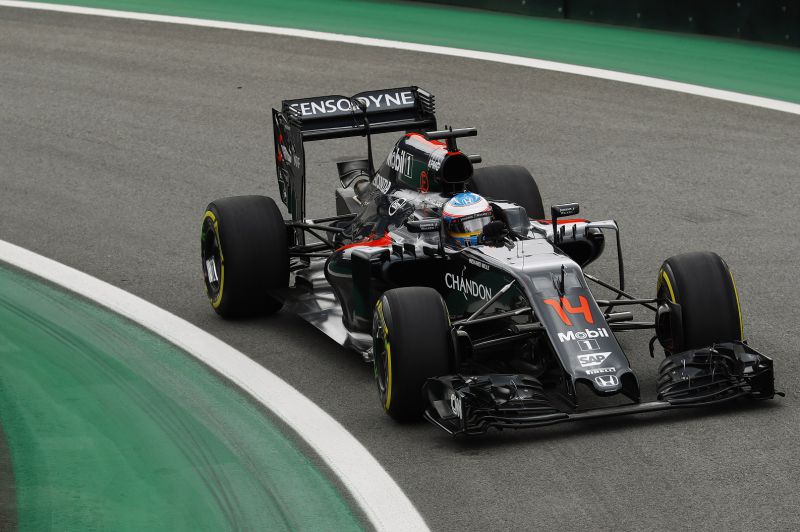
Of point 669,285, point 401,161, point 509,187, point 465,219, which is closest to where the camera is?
point 669,285

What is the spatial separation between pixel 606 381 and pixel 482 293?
48.1 inches

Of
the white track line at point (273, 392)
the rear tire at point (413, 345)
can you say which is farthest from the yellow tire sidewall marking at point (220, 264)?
the rear tire at point (413, 345)

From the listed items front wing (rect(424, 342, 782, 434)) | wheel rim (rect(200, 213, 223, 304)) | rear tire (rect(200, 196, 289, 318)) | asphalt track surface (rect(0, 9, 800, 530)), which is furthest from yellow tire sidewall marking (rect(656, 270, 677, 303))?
wheel rim (rect(200, 213, 223, 304))

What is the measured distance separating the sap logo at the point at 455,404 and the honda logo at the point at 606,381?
0.81 meters

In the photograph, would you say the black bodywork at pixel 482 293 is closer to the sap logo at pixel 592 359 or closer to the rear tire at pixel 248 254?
the sap logo at pixel 592 359

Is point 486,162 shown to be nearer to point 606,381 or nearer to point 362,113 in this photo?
point 362,113

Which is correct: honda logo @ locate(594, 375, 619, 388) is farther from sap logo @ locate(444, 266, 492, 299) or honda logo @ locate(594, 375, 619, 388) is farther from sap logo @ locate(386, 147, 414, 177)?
sap logo @ locate(386, 147, 414, 177)

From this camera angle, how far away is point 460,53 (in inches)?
787

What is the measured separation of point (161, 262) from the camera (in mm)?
12453

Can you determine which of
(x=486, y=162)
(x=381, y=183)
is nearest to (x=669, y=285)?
(x=381, y=183)

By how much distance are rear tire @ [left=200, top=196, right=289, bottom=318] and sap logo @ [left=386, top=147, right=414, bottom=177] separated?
3.08 feet

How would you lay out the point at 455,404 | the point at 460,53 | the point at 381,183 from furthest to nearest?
the point at 460,53
the point at 381,183
the point at 455,404

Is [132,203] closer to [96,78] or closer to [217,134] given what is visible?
[217,134]

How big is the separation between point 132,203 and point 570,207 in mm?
6110
